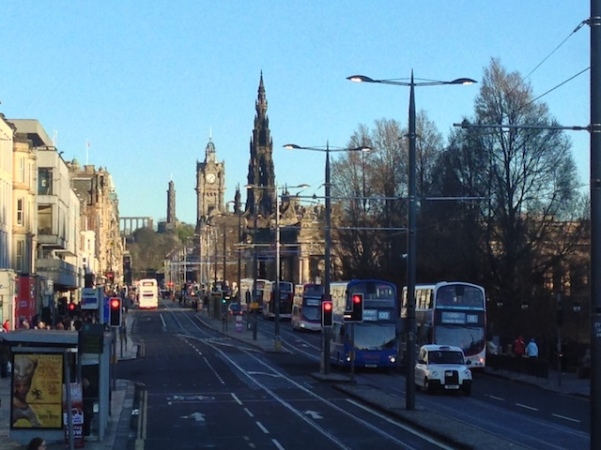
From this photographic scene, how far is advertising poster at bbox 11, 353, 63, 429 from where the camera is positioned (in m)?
23.4

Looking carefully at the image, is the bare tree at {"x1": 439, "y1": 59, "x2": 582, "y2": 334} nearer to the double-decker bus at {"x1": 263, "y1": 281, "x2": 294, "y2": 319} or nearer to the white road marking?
the white road marking

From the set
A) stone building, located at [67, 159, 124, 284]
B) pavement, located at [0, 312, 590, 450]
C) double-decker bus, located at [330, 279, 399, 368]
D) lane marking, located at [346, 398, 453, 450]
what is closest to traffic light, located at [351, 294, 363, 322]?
pavement, located at [0, 312, 590, 450]

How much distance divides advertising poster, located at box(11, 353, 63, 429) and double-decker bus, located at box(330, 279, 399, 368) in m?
29.4

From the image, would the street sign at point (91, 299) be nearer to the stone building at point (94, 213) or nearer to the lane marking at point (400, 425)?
the lane marking at point (400, 425)

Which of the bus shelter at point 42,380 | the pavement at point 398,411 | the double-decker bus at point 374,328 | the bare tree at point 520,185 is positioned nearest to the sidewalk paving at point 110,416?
the pavement at point 398,411

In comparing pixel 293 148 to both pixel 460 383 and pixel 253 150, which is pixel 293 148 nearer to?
pixel 460 383

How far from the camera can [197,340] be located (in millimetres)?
81875

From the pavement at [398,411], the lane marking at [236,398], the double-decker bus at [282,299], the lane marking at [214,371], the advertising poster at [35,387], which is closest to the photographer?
the advertising poster at [35,387]

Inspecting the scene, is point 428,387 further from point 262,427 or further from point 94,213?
point 94,213

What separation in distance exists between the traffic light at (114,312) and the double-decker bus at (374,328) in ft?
49.7

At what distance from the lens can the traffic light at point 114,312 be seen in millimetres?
38594

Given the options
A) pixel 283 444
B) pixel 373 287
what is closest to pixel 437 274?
pixel 373 287

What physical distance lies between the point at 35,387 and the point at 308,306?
66.6 m

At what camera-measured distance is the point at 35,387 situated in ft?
76.9
